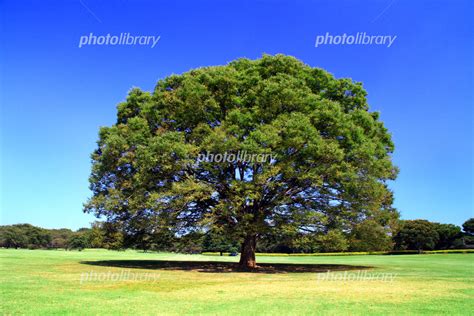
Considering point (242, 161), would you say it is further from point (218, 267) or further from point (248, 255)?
point (218, 267)

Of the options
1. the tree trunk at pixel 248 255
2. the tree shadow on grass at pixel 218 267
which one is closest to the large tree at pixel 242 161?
the tree trunk at pixel 248 255

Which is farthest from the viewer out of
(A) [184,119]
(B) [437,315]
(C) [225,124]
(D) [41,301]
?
(A) [184,119]

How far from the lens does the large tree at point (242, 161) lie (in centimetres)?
2958

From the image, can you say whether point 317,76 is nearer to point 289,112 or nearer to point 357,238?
point 289,112

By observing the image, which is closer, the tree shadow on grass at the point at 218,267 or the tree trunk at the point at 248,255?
the tree shadow on grass at the point at 218,267

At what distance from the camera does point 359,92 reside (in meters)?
37.7

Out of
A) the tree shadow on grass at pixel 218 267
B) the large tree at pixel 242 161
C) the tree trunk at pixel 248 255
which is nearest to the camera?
the large tree at pixel 242 161

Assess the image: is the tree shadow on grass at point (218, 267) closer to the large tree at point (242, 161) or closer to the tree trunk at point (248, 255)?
the tree trunk at point (248, 255)

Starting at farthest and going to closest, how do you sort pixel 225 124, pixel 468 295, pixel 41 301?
pixel 225 124, pixel 468 295, pixel 41 301

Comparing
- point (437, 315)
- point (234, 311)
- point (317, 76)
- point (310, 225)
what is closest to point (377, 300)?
point (437, 315)

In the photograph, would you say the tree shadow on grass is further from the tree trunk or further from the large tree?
the large tree

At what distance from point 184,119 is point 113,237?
39.3 ft

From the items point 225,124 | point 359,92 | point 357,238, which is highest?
point 359,92

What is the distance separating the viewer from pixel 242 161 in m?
30.4
